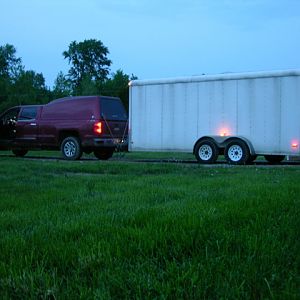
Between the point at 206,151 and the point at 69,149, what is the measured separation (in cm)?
469

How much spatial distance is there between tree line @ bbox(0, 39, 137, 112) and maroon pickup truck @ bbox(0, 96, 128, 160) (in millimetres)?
34696

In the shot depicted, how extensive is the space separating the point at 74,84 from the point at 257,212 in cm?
8529

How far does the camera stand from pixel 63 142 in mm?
17922

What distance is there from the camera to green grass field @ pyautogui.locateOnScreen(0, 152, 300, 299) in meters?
3.18

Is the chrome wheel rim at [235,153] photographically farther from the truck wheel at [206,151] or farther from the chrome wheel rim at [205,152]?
the chrome wheel rim at [205,152]

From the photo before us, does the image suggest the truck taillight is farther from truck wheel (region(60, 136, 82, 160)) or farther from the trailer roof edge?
the trailer roof edge

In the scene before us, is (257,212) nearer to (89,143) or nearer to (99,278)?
(99,278)

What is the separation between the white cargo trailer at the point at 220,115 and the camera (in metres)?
15.2

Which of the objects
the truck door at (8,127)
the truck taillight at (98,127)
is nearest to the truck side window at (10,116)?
the truck door at (8,127)

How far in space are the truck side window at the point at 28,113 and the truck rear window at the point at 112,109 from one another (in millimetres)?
3084

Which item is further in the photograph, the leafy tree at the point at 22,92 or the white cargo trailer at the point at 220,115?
the leafy tree at the point at 22,92

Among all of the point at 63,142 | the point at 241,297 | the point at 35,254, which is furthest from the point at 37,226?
the point at 63,142

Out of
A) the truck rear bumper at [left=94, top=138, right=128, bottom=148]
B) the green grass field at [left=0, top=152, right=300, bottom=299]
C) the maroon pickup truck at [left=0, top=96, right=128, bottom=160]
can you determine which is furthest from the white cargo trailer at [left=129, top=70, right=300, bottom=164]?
the green grass field at [left=0, top=152, right=300, bottom=299]

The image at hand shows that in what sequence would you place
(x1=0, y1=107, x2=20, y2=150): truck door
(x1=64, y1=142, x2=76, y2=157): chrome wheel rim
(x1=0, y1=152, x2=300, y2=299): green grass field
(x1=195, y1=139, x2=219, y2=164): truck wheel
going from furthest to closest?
(x1=0, y1=107, x2=20, y2=150): truck door
(x1=64, y1=142, x2=76, y2=157): chrome wheel rim
(x1=195, y1=139, x2=219, y2=164): truck wheel
(x1=0, y1=152, x2=300, y2=299): green grass field
